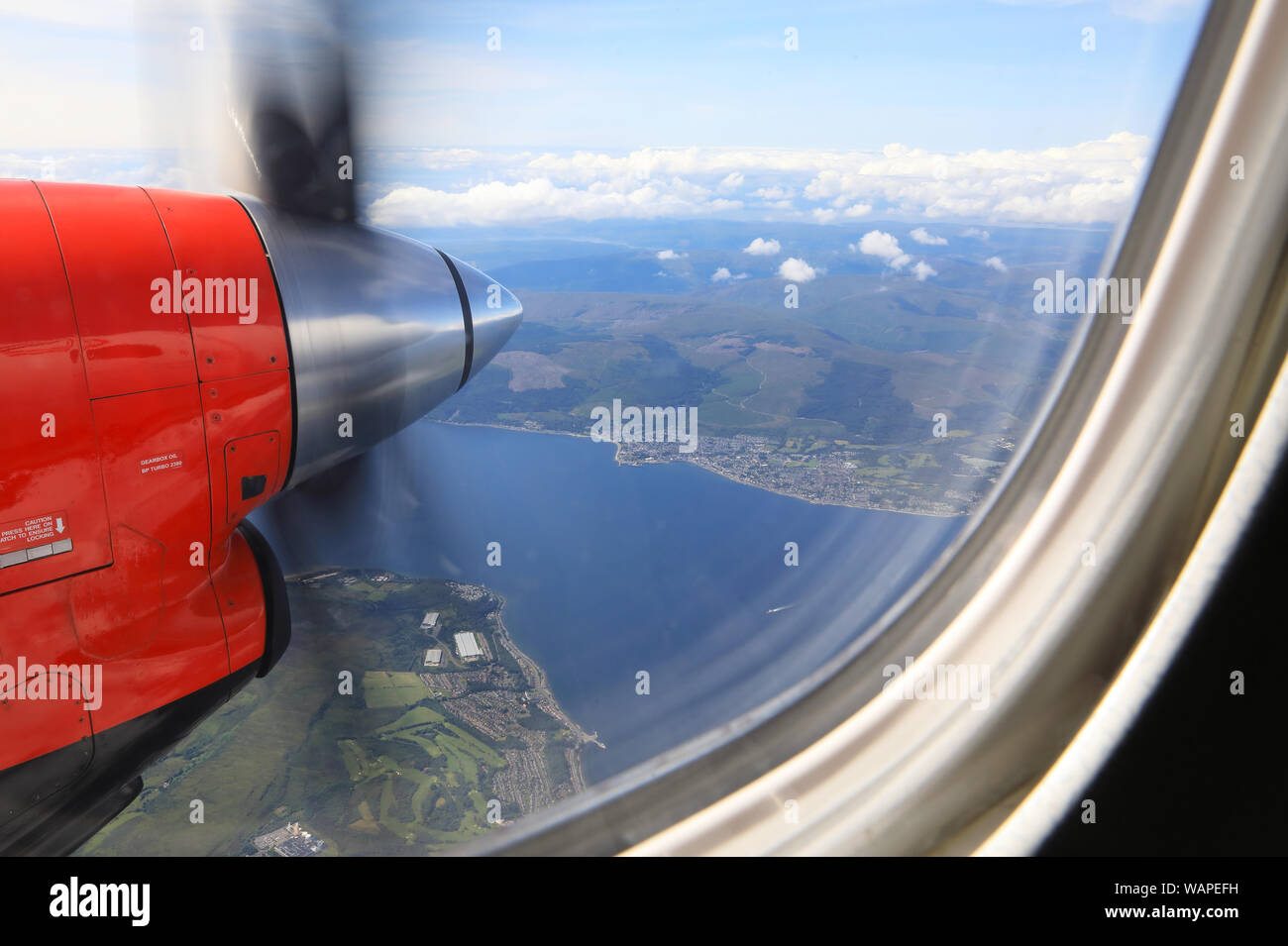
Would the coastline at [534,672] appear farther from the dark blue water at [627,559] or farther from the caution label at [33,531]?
the caution label at [33,531]

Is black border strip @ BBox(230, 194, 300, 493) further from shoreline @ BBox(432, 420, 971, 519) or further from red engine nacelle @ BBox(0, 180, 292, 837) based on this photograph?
shoreline @ BBox(432, 420, 971, 519)

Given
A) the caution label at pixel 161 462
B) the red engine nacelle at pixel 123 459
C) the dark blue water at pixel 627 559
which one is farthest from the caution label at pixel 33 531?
the dark blue water at pixel 627 559

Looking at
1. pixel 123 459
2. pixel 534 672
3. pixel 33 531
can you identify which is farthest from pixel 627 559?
pixel 33 531

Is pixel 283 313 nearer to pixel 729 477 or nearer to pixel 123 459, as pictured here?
pixel 123 459

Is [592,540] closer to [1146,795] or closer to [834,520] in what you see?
[834,520]

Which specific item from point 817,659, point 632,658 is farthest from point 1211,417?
point 632,658

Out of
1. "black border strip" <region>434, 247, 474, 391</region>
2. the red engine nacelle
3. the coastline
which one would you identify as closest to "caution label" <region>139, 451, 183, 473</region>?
the red engine nacelle
